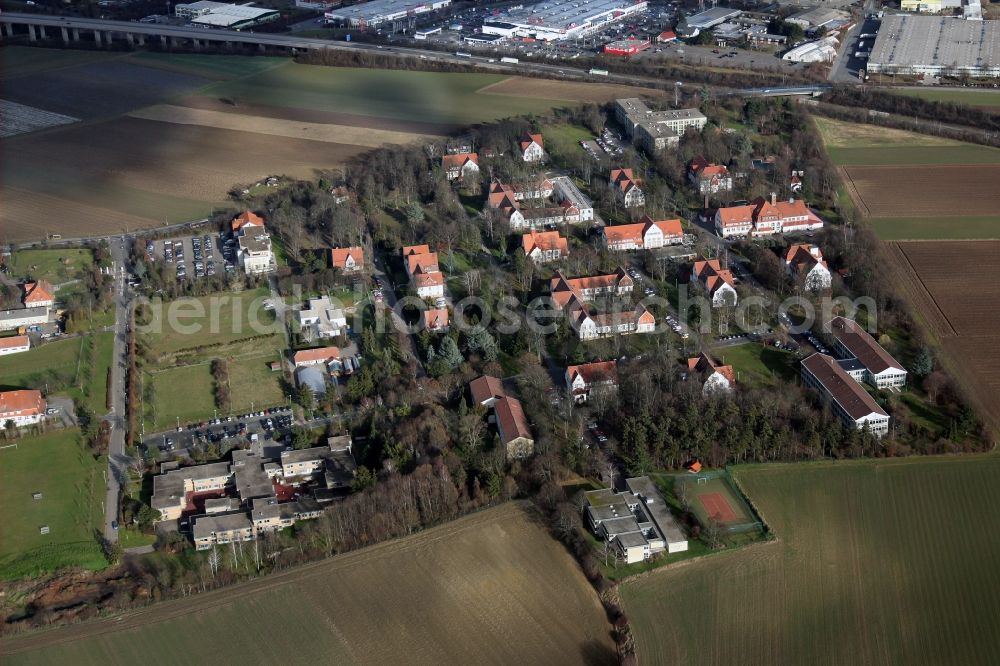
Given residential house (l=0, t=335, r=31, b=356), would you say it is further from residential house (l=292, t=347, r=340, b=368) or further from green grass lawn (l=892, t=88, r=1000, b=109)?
green grass lawn (l=892, t=88, r=1000, b=109)

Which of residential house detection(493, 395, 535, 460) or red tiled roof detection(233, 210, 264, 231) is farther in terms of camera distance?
red tiled roof detection(233, 210, 264, 231)

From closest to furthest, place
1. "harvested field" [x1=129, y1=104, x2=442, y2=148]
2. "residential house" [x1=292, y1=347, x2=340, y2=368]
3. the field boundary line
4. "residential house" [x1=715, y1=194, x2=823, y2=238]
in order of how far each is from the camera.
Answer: the field boundary line, "residential house" [x1=292, y1=347, x2=340, y2=368], "residential house" [x1=715, y1=194, x2=823, y2=238], "harvested field" [x1=129, y1=104, x2=442, y2=148]

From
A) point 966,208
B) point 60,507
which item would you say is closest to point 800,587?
point 60,507

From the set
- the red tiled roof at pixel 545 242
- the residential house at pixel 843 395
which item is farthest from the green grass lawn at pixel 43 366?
the residential house at pixel 843 395

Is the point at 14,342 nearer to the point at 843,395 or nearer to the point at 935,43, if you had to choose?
the point at 843,395

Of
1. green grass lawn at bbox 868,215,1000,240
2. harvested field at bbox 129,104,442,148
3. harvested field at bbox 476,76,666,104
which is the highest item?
harvested field at bbox 476,76,666,104

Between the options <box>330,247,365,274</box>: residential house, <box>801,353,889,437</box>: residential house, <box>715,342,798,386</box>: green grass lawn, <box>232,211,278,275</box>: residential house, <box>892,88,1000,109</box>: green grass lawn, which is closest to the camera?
<box>801,353,889,437</box>: residential house

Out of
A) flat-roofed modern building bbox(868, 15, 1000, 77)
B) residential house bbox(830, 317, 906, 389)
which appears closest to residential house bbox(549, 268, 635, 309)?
residential house bbox(830, 317, 906, 389)
